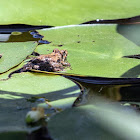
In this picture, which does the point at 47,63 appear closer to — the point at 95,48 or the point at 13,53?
the point at 13,53

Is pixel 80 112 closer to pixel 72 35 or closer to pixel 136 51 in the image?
pixel 136 51

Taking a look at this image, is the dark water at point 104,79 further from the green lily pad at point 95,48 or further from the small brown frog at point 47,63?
the small brown frog at point 47,63

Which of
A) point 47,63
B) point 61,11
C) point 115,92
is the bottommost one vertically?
point 115,92

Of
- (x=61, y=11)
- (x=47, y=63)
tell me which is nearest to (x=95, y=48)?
(x=47, y=63)

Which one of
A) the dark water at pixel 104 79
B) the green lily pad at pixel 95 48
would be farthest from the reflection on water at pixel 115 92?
the green lily pad at pixel 95 48

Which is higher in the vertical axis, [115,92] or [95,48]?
[95,48]

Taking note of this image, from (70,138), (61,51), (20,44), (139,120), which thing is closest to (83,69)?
(61,51)
